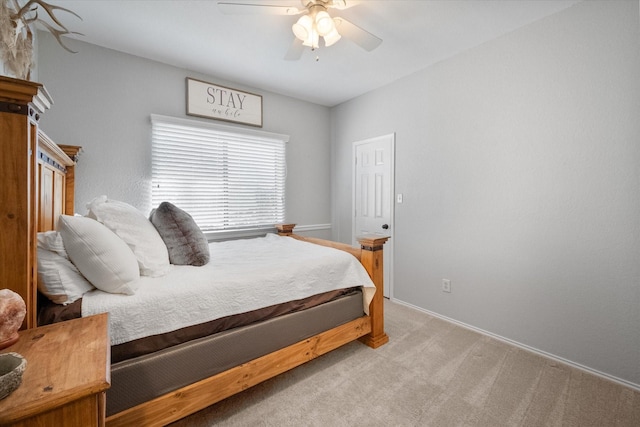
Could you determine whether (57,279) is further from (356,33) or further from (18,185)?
(356,33)

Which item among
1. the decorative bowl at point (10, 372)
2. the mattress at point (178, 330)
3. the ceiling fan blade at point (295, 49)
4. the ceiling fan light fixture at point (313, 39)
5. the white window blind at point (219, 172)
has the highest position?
the ceiling fan blade at point (295, 49)

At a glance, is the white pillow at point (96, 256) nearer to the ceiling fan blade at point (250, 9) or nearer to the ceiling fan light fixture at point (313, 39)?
the ceiling fan blade at point (250, 9)

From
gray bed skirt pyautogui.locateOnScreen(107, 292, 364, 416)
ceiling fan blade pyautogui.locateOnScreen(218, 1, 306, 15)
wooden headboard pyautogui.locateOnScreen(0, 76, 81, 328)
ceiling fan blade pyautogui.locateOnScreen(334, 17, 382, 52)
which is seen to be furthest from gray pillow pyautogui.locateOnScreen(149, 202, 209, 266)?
ceiling fan blade pyautogui.locateOnScreen(334, 17, 382, 52)

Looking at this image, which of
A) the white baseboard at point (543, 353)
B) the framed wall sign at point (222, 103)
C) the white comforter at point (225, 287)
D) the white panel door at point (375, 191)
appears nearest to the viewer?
the white comforter at point (225, 287)

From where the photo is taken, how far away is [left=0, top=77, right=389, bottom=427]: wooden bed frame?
0.89 metres

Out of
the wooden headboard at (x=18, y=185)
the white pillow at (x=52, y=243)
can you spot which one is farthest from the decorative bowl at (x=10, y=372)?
the white pillow at (x=52, y=243)

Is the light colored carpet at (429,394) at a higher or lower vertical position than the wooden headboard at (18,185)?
lower

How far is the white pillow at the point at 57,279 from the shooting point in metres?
1.13

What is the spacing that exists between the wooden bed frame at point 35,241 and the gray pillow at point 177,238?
552 millimetres

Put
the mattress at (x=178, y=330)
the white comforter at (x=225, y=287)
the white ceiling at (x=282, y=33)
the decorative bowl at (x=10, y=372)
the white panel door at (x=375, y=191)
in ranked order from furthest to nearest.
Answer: the white panel door at (x=375, y=191) < the white ceiling at (x=282, y=33) < the white comforter at (x=225, y=287) < the mattress at (x=178, y=330) < the decorative bowl at (x=10, y=372)

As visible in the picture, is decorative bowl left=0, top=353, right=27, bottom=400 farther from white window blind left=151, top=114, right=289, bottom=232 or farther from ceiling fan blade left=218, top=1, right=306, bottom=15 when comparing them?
white window blind left=151, top=114, right=289, bottom=232

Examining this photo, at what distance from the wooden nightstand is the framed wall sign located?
2.60 m

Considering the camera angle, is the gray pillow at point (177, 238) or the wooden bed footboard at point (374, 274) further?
the wooden bed footboard at point (374, 274)

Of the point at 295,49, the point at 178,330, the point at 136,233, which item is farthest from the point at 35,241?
the point at 295,49
